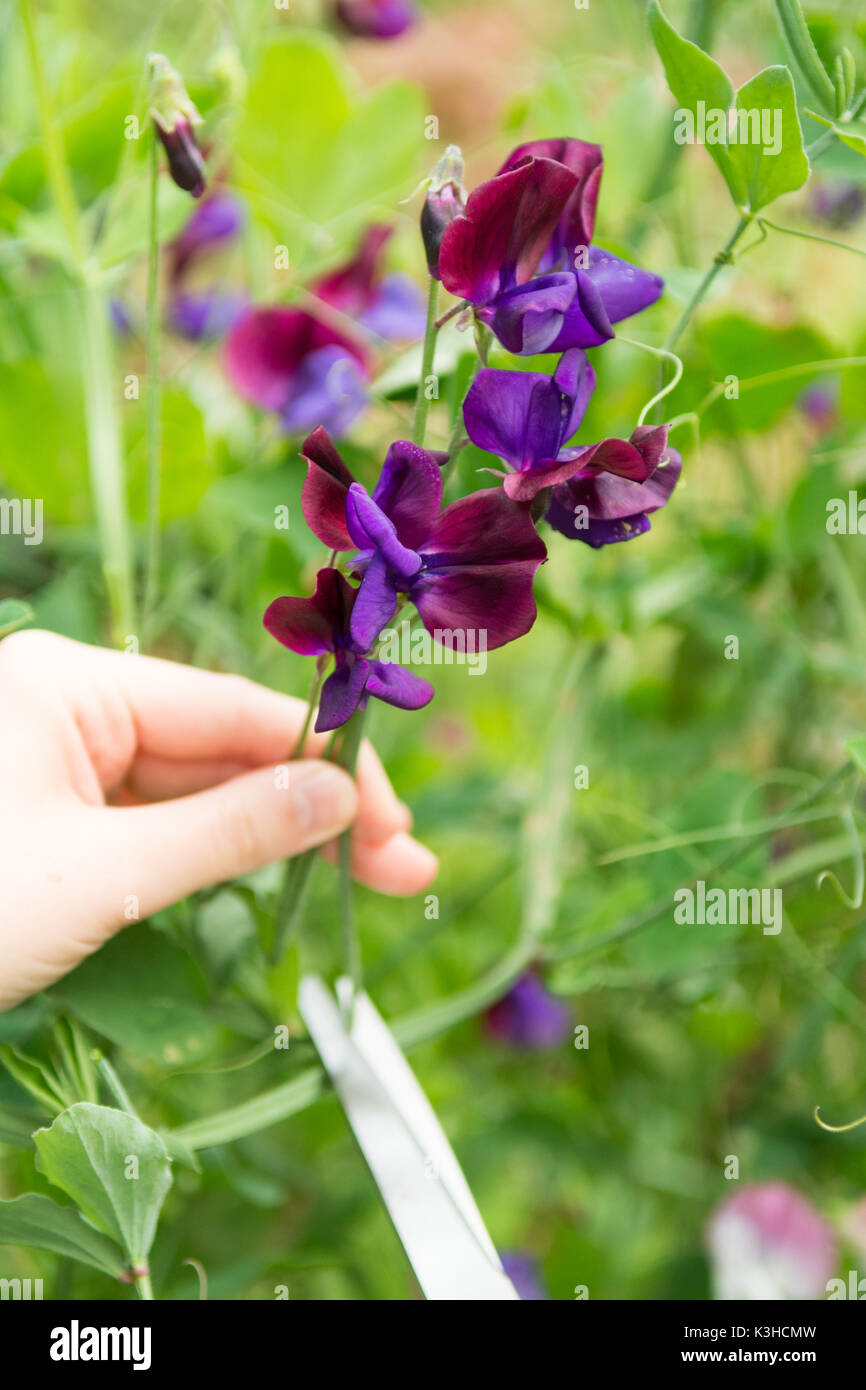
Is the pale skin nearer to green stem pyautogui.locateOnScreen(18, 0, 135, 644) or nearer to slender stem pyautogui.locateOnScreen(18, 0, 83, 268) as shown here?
green stem pyautogui.locateOnScreen(18, 0, 135, 644)

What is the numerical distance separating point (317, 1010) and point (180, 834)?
5.7 inches

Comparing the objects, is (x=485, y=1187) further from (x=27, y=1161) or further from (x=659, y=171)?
(x=659, y=171)

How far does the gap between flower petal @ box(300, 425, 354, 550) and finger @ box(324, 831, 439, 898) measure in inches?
9.2

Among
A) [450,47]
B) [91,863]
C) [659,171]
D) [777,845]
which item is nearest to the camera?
[91,863]

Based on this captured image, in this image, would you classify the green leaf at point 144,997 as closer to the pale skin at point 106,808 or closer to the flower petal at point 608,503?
the pale skin at point 106,808

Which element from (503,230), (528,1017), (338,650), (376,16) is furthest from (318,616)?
(376,16)

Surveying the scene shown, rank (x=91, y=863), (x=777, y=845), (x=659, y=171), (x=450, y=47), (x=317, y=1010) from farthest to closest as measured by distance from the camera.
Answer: (x=450, y=47) < (x=777, y=845) < (x=659, y=171) < (x=317, y=1010) < (x=91, y=863)

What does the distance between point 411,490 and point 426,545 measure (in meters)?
0.02

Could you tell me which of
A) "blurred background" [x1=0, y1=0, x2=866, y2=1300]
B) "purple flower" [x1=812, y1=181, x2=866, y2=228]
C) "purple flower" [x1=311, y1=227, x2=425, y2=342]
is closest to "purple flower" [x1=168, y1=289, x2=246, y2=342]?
"blurred background" [x1=0, y1=0, x2=866, y2=1300]

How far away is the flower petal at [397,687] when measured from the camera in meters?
0.33

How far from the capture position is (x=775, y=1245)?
2.45 ft

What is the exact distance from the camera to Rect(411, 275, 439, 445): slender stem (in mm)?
332

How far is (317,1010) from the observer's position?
53cm

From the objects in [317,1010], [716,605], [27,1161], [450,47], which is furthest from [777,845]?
[450,47]
